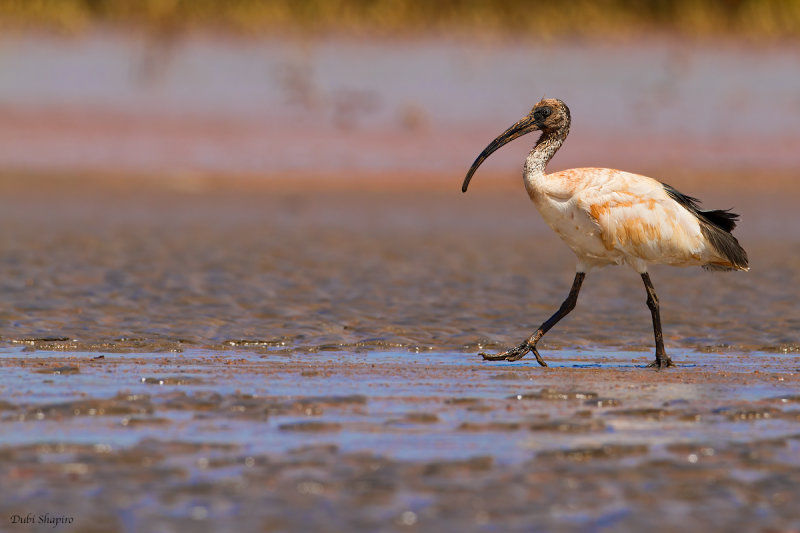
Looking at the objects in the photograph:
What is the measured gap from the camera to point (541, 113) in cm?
934

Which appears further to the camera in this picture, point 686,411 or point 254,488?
point 686,411

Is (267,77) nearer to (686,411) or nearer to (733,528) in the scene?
(686,411)

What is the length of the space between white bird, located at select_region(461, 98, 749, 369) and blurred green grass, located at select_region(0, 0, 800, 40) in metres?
16.0

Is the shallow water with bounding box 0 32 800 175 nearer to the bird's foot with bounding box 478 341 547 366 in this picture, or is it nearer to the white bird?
the white bird

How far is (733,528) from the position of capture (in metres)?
4.72

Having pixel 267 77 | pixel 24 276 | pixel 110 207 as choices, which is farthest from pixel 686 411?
pixel 267 77

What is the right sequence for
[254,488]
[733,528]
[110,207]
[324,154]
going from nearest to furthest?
[733,528] → [254,488] → [110,207] → [324,154]

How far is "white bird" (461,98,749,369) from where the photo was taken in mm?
8508

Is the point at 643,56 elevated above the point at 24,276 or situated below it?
above

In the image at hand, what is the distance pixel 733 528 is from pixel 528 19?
2118 centimetres

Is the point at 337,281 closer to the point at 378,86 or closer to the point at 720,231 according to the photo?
the point at 720,231

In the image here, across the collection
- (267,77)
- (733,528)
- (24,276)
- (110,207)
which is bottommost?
(733,528)

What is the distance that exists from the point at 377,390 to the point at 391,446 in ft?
4.31
